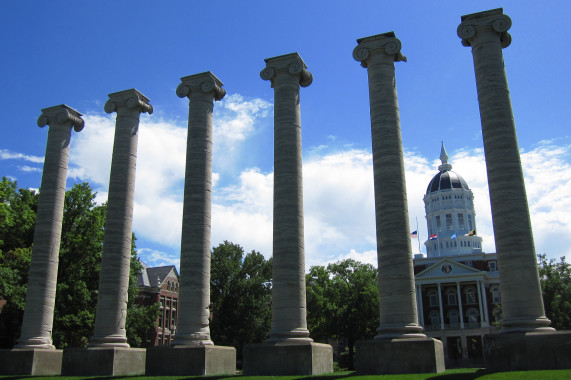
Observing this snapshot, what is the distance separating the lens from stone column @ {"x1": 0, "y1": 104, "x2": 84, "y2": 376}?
36.8 metres

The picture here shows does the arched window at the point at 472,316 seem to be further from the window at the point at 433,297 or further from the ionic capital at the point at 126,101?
the ionic capital at the point at 126,101

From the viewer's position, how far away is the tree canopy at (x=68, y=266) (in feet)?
166

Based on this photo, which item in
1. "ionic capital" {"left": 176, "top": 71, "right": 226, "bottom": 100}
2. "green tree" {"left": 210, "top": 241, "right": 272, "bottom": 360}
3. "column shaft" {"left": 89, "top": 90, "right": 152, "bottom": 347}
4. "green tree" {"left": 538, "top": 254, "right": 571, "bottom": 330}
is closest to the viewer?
"column shaft" {"left": 89, "top": 90, "right": 152, "bottom": 347}

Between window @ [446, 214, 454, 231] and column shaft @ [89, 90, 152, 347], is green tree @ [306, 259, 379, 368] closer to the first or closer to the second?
column shaft @ [89, 90, 152, 347]

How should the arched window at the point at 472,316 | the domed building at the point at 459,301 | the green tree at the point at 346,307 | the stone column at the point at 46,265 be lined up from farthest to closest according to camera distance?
the arched window at the point at 472,316 → the domed building at the point at 459,301 → the green tree at the point at 346,307 → the stone column at the point at 46,265

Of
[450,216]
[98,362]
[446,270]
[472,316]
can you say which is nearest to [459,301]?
[472,316]

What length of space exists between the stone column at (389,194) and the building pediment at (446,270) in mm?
84674

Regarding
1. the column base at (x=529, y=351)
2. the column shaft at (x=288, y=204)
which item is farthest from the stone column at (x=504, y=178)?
the column shaft at (x=288, y=204)

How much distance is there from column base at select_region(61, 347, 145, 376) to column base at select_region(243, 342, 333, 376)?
925cm

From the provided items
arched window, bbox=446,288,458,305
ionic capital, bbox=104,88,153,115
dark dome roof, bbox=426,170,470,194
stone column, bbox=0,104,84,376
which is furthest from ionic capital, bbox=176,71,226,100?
dark dome roof, bbox=426,170,470,194

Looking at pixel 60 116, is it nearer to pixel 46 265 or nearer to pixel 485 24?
pixel 46 265

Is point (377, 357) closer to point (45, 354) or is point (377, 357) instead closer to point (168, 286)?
point (45, 354)

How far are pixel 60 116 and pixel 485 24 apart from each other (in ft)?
112

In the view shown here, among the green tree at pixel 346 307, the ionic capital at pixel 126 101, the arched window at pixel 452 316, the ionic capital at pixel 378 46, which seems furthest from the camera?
the arched window at pixel 452 316
